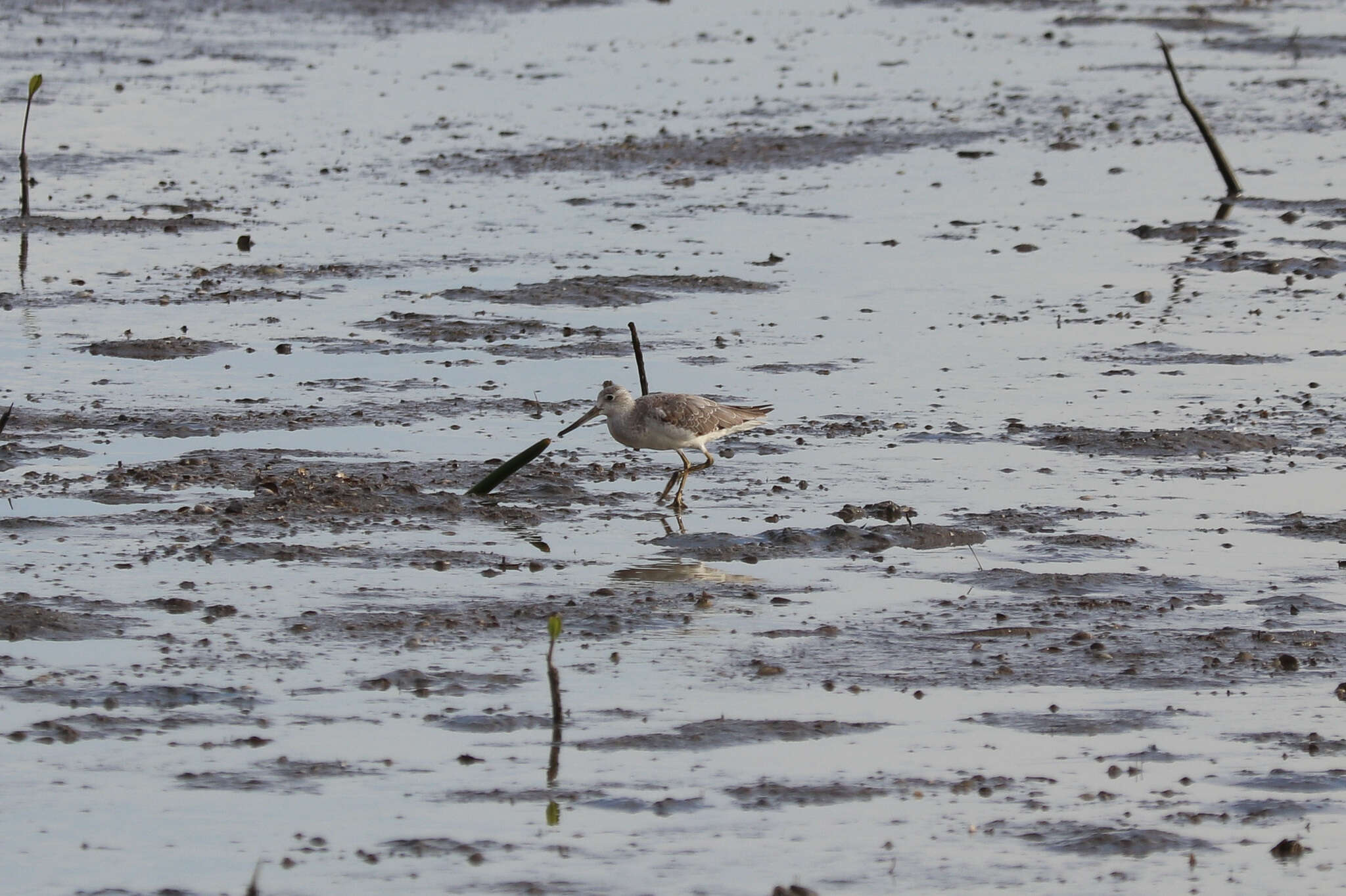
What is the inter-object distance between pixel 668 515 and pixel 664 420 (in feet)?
2.35

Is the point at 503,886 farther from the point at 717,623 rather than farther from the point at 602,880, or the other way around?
the point at 717,623

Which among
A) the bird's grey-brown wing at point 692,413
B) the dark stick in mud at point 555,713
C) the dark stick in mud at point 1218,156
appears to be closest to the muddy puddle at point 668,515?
the dark stick in mud at point 555,713

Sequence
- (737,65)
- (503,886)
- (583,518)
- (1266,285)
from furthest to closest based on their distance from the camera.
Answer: (737,65), (1266,285), (583,518), (503,886)

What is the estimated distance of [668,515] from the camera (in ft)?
41.5

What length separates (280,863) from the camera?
24.9 feet

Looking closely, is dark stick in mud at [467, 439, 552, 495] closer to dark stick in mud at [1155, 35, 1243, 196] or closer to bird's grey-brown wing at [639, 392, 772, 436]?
bird's grey-brown wing at [639, 392, 772, 436]

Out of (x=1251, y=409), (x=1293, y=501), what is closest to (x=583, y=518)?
(x=1293, y=501)

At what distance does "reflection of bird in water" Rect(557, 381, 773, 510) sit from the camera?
1316cm

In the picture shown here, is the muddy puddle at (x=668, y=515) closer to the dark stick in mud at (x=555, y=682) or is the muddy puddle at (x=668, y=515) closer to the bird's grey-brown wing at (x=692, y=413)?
the dark stick in mud at (x=555, y=682)

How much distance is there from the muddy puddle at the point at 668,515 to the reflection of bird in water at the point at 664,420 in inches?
12.6

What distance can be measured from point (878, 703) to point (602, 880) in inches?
88.0

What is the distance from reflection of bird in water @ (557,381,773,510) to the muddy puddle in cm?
32

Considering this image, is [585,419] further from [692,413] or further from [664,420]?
[692,413]

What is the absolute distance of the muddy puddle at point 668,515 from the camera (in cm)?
811
